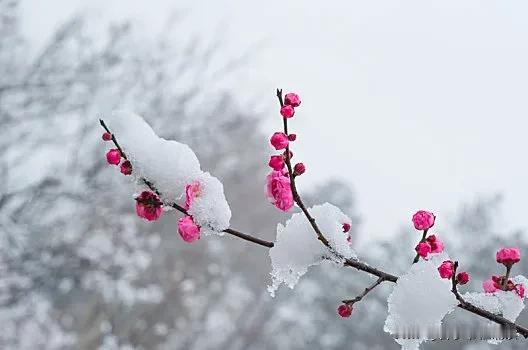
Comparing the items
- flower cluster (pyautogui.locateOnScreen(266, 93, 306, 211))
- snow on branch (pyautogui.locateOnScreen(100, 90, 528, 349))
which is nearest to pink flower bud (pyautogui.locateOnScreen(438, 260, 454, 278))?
snow on branch (pyautogui.locateOnScreen(100, 90, 528, 349))

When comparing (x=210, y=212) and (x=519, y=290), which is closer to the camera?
(x=210, y=212)

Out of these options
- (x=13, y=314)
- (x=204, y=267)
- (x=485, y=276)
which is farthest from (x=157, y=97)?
(x=485, y=276)

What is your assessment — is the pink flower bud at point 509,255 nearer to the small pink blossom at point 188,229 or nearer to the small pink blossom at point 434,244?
the small pink blossom at point 434,244

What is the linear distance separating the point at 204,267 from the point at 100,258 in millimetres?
4603

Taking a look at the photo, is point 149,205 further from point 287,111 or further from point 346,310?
point 346,310

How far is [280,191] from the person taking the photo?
1140mm

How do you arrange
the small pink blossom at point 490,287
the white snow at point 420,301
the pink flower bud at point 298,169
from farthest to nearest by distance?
the small pink blossom at point 490,287
the pink flower bud at point 298,169
the white snow at point 420,301

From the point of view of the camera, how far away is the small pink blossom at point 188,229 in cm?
110

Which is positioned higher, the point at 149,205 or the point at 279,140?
the point at 279,140

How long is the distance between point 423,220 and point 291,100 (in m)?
0.35

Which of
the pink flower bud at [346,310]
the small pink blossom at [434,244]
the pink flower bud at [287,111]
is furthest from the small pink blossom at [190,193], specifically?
the small pink blossom at [434,244]

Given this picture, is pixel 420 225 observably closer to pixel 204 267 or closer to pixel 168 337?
pixel 168 337

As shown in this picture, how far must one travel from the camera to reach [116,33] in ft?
21.5

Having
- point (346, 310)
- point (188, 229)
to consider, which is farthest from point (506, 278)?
point (188, 229)
